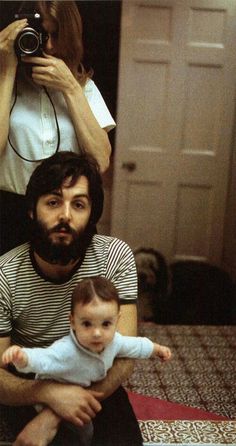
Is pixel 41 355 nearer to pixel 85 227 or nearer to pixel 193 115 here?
pixel 85 227

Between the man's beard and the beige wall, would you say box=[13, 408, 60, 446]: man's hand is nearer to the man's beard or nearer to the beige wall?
the man's beard

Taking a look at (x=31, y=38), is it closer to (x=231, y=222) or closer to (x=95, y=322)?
(x=95, y=322)

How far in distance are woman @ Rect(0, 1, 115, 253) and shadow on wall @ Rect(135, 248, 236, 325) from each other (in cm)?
54

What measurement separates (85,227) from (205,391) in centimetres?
67

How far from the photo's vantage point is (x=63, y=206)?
73 centimetres

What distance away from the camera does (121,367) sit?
0.77 m

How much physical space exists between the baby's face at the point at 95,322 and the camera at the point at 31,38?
32 centimetres

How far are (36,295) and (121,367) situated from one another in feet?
0.48

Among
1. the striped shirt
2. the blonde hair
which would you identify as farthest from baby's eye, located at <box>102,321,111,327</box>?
the blonde hair

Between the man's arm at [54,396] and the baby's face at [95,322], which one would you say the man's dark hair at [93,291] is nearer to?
the baby's face at [95,322]

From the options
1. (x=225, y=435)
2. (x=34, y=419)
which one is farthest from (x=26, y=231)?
(x=225, y=435)

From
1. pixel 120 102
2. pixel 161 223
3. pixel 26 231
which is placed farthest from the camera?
pixel 161 223

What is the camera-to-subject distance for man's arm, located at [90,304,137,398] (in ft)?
2.52

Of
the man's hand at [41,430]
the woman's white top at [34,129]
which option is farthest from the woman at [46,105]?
the man's hand at [41,430]
